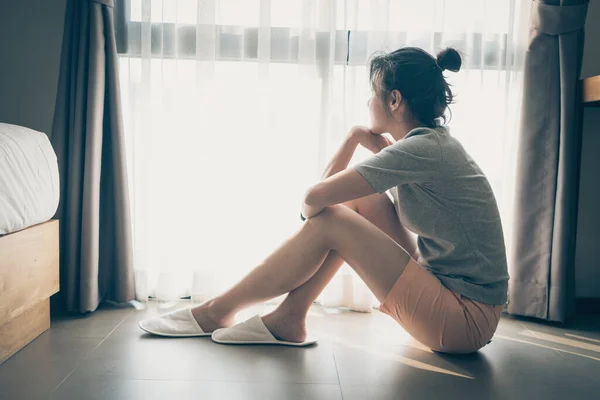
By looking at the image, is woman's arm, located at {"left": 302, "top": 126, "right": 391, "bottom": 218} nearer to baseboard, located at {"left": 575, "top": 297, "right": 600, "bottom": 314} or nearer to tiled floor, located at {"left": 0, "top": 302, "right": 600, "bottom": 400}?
tiled floor, located at {"left": 0, "top": 302, "right": 600, "bottom": 400}

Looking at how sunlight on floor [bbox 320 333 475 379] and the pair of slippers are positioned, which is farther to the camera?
the pair of slippers

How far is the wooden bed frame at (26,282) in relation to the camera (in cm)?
138

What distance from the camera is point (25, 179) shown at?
1.49 metres

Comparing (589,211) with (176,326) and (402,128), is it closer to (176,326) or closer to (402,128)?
(402,128)

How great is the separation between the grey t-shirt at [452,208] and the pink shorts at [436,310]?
0.12ft

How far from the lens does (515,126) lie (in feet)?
6.56

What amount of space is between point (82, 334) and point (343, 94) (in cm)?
124

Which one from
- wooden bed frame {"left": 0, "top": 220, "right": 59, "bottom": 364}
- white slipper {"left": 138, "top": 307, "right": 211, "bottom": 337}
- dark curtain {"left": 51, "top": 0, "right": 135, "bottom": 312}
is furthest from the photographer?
dark curtain {"left": 51, "top": 0, "right": 135, "bottom": 312}

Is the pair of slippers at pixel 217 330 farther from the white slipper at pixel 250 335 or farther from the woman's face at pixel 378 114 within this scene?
the woman's face at pixel 378 114

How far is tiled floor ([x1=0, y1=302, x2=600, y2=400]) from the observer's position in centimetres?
127

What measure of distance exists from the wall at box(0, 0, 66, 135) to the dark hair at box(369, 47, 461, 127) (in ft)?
4.55

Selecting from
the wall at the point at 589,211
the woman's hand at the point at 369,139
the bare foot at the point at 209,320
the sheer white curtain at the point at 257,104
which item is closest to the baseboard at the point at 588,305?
the wall at the point at 589,211

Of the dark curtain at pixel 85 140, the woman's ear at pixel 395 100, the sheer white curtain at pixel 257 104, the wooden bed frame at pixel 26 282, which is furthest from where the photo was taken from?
the sheer white curtain at pixel 257 104

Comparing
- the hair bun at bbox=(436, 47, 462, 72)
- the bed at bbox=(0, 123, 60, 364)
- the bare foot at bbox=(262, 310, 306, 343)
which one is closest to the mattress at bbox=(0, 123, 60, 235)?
the bed at bbox=(0, 123, 60, 364)
